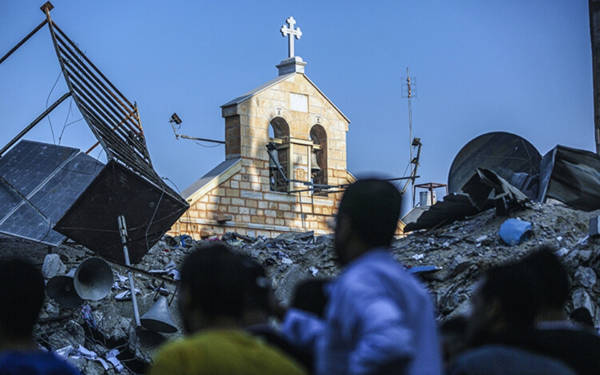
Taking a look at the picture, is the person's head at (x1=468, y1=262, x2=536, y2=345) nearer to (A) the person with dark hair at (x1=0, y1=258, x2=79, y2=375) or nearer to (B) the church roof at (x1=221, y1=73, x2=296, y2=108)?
(A) the person with dark hair at (x1=0, y1=258, x2=79, y2=375)

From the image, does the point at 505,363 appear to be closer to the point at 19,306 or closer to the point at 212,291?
the point at 212,291

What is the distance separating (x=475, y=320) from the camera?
2988 mm

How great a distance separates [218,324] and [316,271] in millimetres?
12602

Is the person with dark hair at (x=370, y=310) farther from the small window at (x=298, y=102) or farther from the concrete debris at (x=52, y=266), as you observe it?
the small window at (x=298, y=102)

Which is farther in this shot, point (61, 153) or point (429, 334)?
point (61, 153)

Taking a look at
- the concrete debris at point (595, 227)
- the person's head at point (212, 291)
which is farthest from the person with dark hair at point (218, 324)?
the concrete debris at point (595, 227)

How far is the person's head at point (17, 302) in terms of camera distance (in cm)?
279

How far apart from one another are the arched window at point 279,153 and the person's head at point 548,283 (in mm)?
19338

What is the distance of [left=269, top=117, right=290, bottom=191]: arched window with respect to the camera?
74.4 feet

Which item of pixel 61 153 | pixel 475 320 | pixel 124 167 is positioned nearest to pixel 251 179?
pixel 61 153

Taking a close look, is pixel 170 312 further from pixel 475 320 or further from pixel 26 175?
pixel 475 320

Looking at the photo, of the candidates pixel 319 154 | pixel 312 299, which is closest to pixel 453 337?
pixel 312 299

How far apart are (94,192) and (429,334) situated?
10.3 m

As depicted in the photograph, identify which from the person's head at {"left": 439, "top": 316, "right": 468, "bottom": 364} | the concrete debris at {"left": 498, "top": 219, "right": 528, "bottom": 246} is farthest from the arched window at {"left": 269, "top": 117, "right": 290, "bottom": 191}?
the person's head at {"left": 439, "top": 316, "right": 468, "bottom": 364}
